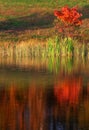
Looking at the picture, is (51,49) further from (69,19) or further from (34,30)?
(34,30)

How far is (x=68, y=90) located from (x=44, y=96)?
2.58 metres

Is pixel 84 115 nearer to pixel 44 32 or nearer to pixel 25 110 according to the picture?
pixel 25 110

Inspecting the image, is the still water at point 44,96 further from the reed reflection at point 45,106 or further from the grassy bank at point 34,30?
the grassy bank at point 34,30

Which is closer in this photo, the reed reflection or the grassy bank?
the reed reflection

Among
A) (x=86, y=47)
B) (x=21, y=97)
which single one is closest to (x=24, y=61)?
(x=86, y=47)

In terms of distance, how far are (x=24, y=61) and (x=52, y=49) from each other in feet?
14.0

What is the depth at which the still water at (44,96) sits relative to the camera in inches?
845

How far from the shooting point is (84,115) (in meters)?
22.8

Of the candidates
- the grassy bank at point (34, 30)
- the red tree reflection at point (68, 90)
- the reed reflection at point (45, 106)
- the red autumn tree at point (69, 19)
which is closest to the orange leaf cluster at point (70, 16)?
the red autumn tree at point (69, 19)

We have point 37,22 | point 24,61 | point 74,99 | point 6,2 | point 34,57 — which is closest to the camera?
point 74,99

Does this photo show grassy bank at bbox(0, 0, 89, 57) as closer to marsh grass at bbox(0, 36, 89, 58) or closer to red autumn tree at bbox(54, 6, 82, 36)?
marsh grass at bbox(0, 36, 89, 58)

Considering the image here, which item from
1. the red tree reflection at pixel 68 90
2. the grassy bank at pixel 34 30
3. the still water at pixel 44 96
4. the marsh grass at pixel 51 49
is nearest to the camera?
the still water at pixel 44 96

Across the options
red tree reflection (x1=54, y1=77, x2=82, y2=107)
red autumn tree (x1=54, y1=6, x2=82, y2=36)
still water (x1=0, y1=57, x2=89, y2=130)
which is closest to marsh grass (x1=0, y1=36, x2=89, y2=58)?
still water (x1=0, y1=57, x2=89, y2=130)

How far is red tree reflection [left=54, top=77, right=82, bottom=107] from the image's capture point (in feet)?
86.0
